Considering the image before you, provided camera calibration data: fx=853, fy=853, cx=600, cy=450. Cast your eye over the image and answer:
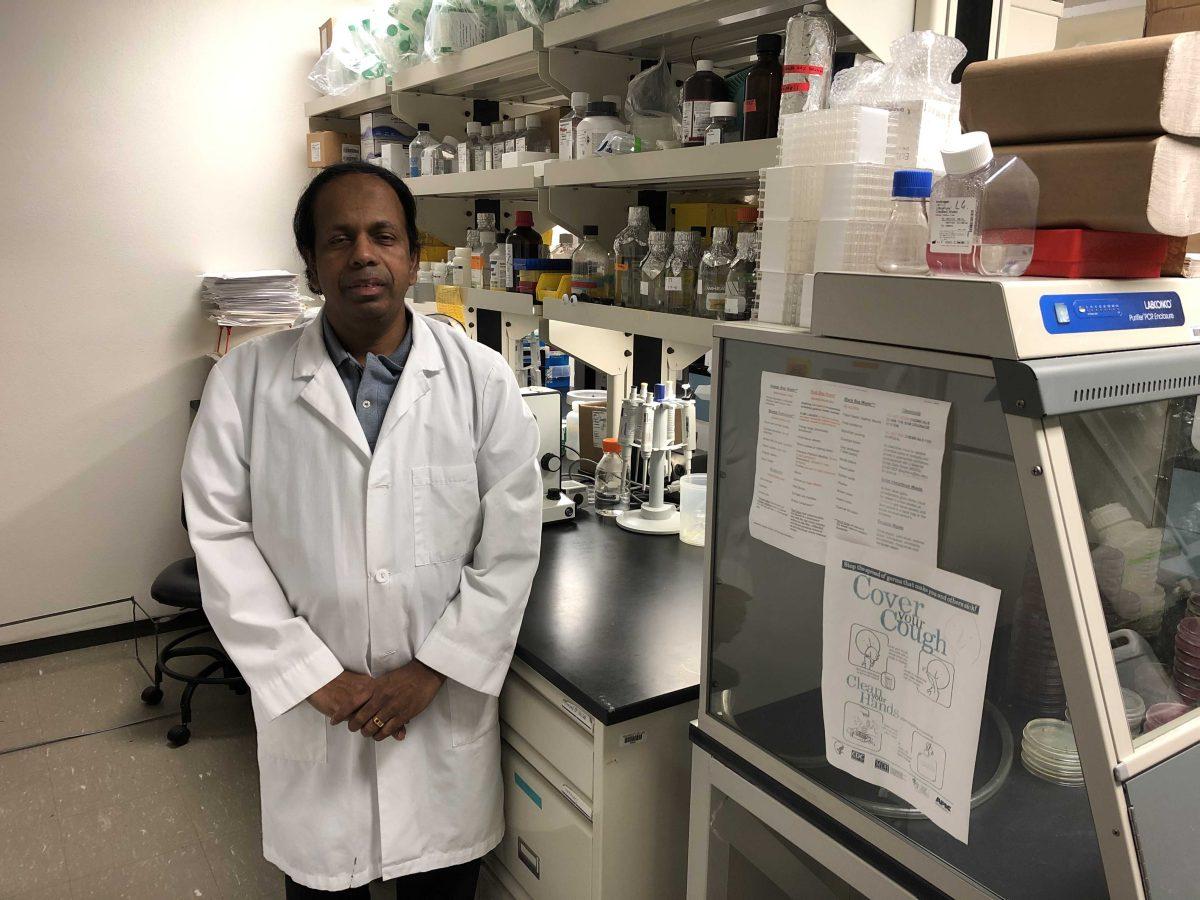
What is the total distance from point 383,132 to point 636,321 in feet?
5.39

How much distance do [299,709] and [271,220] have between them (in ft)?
8.48

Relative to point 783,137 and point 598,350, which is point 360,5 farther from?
point 783,137

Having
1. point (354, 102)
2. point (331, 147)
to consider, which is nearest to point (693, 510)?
point (354, 102)

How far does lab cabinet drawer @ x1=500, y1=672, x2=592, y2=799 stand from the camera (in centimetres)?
145

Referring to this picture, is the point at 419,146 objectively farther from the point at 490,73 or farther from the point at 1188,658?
the point at 1188,658

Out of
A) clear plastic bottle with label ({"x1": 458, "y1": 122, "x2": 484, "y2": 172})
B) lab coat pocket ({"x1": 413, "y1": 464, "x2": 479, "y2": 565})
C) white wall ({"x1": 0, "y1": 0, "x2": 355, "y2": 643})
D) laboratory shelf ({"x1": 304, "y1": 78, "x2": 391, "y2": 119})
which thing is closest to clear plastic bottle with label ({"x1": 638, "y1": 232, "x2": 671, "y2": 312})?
lab coat pocket ({"x1": 413, "y1": 464, "x2": 479, "y2": 565})

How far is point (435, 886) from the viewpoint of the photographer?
5.47ft

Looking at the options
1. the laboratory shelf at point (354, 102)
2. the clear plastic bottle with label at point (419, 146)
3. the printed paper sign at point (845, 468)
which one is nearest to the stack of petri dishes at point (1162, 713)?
the printed paper sign at point (845, 468)

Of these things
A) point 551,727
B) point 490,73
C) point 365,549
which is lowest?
point 551,727

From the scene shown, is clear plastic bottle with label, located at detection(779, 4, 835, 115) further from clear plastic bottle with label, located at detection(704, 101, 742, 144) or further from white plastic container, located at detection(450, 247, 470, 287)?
white plastic container, located at detection(450, 247, 470, 287)

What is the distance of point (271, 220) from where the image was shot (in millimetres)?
3502

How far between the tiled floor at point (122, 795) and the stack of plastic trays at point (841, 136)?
1926 millimetres

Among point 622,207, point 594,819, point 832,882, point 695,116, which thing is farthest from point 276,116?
point 832,882

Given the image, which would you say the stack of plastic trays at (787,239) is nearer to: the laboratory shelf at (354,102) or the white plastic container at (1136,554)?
the white plastic container at (1136,554)
